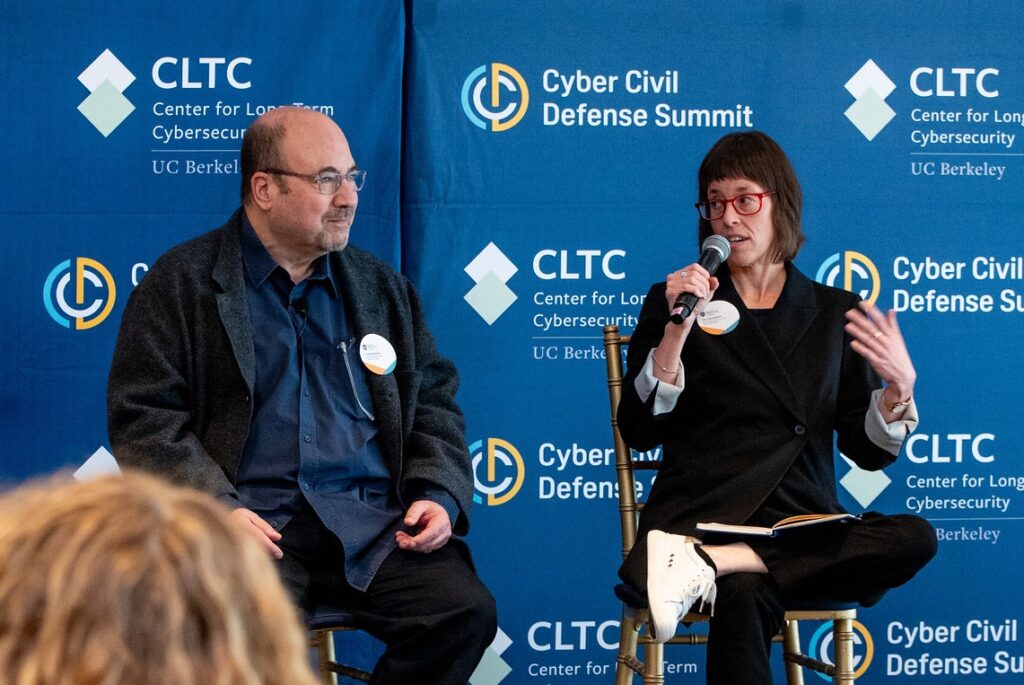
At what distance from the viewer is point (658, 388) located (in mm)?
2789

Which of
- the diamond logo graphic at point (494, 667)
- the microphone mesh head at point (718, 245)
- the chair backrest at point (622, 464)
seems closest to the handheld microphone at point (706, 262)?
the microphone mesh head at point (718, 245)

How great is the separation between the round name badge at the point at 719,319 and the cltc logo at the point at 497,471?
1004mm

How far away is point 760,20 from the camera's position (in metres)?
3.84

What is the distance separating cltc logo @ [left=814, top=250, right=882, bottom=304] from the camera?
3840 millimetres

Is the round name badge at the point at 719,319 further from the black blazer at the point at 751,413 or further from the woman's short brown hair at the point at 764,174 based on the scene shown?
the woman's short brown hair at the point at 764,174

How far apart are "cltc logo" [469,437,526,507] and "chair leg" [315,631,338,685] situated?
0.92m

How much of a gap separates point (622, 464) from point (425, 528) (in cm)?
54

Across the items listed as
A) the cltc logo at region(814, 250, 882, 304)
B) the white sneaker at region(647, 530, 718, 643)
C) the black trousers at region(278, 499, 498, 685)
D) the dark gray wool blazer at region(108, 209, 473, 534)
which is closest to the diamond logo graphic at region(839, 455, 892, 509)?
the cltc logo at region(814, 250, 882, 304)

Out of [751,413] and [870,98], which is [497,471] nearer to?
[751,413]

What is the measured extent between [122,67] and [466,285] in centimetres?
115

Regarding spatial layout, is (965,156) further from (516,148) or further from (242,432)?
(242,432)

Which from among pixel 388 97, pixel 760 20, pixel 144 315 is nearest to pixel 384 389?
pixel 144 315

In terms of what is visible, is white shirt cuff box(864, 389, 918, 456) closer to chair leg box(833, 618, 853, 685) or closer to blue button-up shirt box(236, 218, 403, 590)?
chair leg box(833, 618, 853, 685)

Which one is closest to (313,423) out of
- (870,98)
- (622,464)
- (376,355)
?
(376,355)
